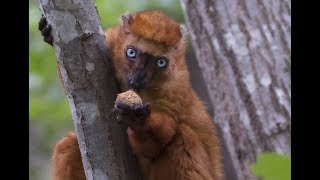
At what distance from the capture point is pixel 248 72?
7.08m

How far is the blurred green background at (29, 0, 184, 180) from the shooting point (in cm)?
923

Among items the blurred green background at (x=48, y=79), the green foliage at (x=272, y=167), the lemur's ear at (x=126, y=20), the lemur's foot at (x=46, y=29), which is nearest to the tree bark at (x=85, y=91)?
the lemur's foot at (x=46, y=29)

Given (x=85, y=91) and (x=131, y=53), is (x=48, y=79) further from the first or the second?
(x=85, y=91)

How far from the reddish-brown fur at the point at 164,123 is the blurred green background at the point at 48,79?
3.31 meters

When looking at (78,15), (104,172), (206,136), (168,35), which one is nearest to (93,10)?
(78,15)

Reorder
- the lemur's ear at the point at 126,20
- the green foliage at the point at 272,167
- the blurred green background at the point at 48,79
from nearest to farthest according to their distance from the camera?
1. the green foliage at the point at 272,167
2. the lemur's ear at the point at 126,20
3. the blurred green background at the point at 48,79

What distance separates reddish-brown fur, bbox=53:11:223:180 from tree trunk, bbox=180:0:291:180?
134cm

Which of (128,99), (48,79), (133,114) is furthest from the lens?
(48,79)

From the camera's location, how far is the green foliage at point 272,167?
2330 mm

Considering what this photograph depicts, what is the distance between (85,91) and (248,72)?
3485 mm

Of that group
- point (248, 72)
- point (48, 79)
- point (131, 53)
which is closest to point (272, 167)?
point (131, 53)

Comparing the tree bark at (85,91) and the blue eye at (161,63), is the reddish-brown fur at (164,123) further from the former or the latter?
the tree bark at (85,91)

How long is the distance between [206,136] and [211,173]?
34 centimetres

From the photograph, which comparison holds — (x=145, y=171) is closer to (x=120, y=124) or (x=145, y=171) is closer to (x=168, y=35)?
(x=120, y=124)
